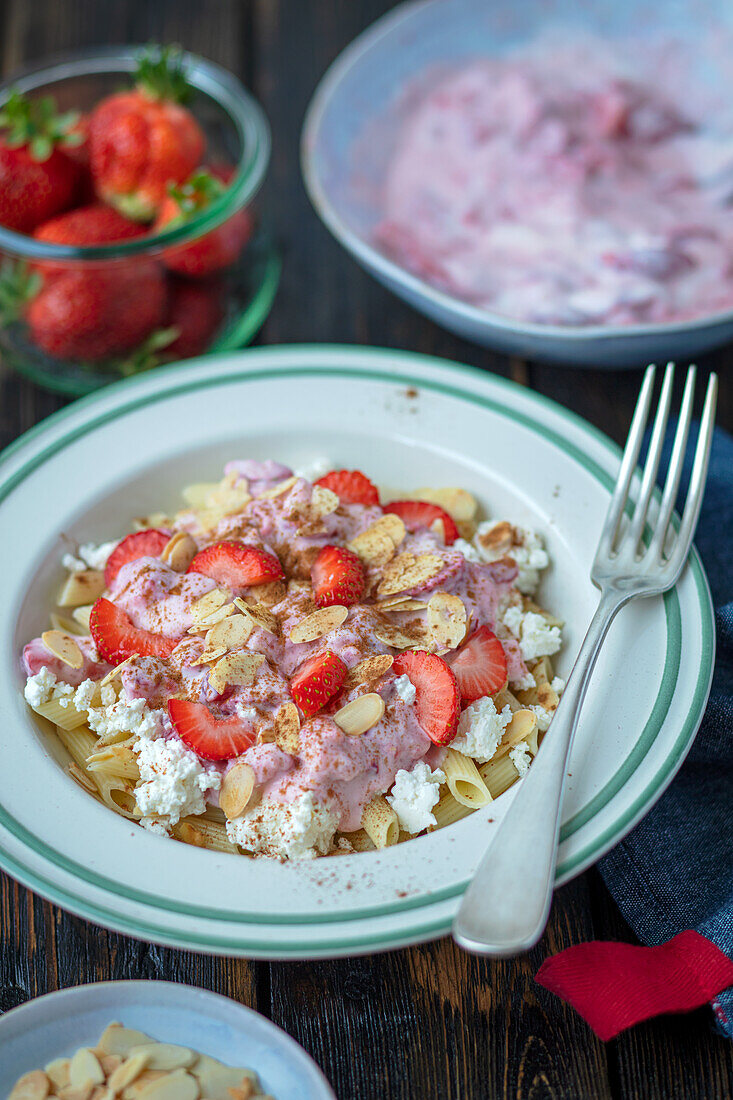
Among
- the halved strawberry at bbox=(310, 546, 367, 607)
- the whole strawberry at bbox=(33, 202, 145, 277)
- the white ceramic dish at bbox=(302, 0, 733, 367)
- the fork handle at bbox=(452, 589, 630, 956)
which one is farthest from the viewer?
the whole strawberry at bbox=(33, 202, 145, 277)

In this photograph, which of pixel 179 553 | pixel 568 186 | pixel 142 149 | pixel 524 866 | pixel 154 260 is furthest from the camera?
pixel 568 186

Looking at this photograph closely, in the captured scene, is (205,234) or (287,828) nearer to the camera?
(287,828)

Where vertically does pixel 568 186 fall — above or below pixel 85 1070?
above

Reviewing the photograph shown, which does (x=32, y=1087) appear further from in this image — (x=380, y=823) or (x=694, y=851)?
(x=694, y=851)

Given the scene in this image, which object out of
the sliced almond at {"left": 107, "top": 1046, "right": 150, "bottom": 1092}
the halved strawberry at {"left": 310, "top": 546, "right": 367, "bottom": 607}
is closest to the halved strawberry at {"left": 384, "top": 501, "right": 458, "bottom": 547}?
the halved strawberry at {"left": 310, "top": 546, "right": 367, "bottom": 607}

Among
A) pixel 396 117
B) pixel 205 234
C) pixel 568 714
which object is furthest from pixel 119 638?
pixel 396 117

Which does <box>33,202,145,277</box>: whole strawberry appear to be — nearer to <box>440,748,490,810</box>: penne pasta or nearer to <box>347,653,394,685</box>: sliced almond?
<box>347,653,394,685</box>: sliced almond

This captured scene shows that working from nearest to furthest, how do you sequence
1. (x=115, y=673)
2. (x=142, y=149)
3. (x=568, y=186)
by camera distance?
(x=115, y=673), (x=142, y=149), (x=568, y=186)
